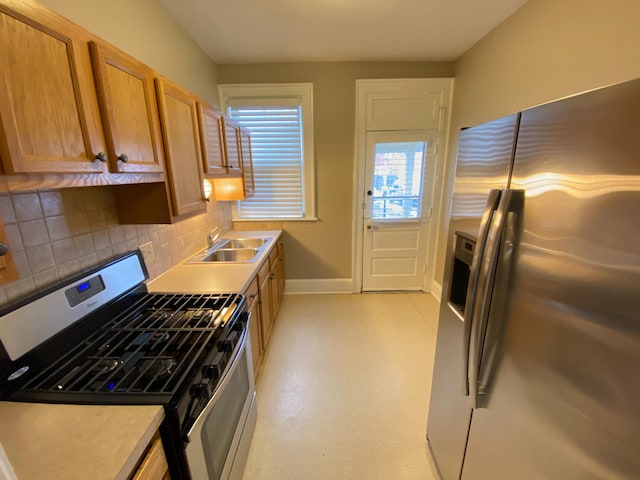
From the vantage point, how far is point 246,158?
2.80 m

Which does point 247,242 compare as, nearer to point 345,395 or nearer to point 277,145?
point 277,145

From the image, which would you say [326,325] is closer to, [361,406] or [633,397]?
[361,406]

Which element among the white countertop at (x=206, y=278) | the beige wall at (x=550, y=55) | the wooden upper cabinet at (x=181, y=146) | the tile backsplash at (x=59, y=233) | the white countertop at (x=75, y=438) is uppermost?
the beige wall at (x=550, y=55)

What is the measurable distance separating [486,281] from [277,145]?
274 centimetres

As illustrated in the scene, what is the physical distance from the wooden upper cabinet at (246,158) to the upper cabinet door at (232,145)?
10 cm

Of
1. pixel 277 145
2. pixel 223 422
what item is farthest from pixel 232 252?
pixel 223 422

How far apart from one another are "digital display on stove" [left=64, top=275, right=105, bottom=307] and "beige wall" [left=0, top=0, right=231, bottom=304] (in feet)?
0.24

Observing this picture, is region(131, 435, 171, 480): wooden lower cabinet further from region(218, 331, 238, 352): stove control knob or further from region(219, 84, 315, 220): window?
region(219, 84, 315, 220): window

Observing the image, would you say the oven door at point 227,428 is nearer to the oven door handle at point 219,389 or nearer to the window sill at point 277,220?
the oven door handle at point 219,389

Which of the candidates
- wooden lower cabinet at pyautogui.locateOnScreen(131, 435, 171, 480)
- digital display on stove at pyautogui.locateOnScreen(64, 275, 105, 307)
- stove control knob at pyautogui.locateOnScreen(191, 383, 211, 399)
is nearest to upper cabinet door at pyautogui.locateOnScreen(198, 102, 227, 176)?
digital display on stove at pyautogui.locateOnScreen(64, 275, 105, 307)

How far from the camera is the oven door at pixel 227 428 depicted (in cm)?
94

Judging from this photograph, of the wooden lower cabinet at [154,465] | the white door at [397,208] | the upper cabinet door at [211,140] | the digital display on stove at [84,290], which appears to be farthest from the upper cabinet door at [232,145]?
the wooden lower cabinet at [154,465]

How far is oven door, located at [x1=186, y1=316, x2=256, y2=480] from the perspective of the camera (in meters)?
0.94

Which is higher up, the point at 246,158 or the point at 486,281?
the point at 246,158
